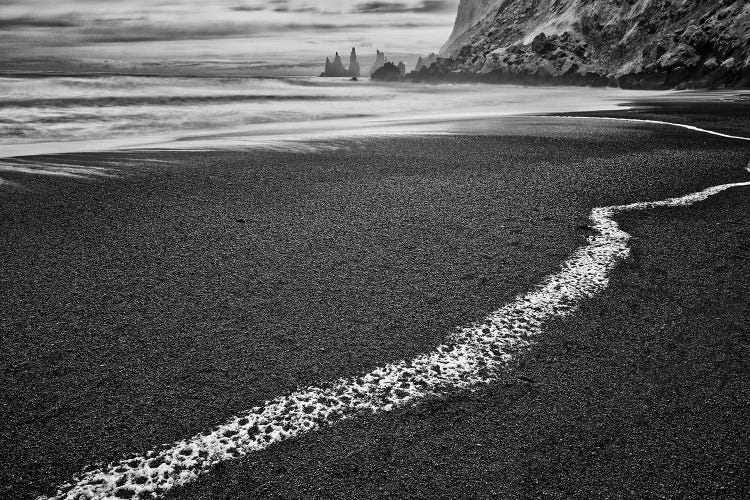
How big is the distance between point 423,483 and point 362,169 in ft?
19.8

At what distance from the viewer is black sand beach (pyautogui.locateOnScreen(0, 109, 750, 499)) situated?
205cm

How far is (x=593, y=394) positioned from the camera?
2469 millimetres

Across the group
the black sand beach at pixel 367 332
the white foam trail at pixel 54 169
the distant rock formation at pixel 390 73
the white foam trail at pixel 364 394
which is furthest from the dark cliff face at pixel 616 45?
the white foam trail at pixel 54 169

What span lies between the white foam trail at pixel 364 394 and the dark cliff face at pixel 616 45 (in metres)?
53.1

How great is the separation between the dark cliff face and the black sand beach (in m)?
51.8

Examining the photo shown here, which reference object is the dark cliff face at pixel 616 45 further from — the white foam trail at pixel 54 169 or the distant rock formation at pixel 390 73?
the white foam trail at pixel 54 169

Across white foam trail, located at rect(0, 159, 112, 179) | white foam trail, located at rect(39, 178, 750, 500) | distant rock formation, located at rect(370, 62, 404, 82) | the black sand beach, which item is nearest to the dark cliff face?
distant rock formation, located at rect(370, 62, 404, 82)

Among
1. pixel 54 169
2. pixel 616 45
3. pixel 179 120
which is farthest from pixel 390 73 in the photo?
pixel 54 169

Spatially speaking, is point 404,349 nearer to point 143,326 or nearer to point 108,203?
point 143,326

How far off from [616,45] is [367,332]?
3309 inches

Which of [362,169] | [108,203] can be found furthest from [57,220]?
[362,169]

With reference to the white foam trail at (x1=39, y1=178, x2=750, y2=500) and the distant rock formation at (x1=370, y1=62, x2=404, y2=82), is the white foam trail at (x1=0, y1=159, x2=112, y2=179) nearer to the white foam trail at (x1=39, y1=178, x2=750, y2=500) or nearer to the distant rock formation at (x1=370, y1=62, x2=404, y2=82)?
the white foam trail at (x1=39, y1=178, x2=750, y2=500)

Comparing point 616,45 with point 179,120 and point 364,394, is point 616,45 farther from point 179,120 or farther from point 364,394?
point 364,394

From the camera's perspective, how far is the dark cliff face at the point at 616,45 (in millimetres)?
48969
